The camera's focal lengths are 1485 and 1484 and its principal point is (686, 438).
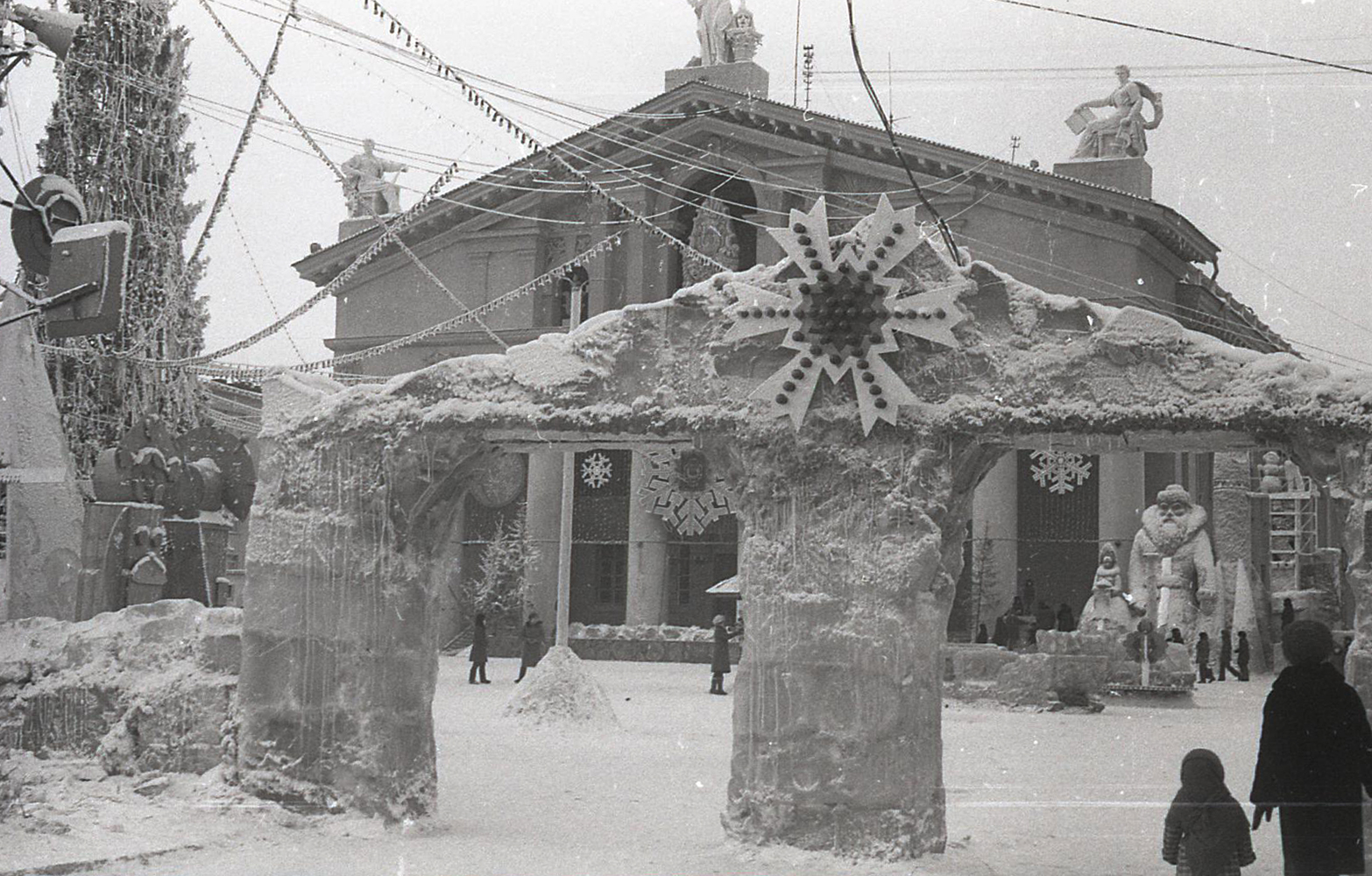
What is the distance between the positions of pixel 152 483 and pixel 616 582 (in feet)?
63.6

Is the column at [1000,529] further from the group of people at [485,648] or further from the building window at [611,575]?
the group of people at [485,648]

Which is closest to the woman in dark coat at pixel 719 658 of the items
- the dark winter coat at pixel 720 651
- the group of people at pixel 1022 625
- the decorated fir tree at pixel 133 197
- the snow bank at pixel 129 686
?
the dark winter coat at pixel 720 651

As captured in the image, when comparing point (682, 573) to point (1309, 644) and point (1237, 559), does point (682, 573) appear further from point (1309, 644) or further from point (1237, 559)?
point (1309, 644)

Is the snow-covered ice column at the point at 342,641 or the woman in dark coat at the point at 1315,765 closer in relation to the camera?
the woman in dark coat at the point at 1315,765

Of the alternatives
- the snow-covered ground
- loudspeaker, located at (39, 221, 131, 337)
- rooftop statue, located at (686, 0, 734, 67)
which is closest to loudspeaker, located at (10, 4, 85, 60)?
loudspeaker, located at (39, 221, 131, 337)

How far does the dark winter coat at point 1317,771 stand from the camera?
712 centimetres

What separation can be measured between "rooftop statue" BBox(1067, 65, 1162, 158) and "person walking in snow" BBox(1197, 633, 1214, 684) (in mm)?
10308

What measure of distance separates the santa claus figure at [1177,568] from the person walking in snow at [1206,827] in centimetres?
1813

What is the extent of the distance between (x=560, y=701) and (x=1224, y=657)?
1411 centimetres

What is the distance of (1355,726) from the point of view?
23.7 feet

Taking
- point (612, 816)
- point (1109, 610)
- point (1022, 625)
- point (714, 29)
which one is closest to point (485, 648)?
point (1109, 610)

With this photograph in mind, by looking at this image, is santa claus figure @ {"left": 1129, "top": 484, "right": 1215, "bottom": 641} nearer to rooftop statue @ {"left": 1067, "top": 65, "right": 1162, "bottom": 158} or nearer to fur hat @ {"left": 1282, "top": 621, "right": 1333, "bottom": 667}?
rooftop statue @ {"left": 1067, "top": 65, "right": 1162, "bottom": 158}

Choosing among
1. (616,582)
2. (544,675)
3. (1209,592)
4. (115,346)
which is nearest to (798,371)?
(544,675)

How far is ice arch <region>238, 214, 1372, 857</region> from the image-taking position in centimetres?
911
